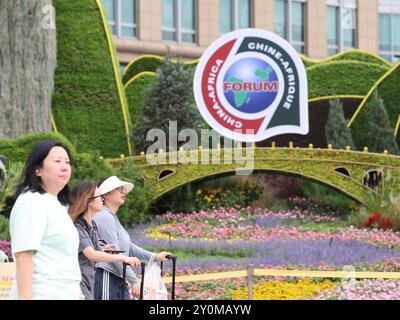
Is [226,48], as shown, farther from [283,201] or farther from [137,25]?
[137,25]

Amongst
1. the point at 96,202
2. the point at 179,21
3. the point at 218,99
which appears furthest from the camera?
the point at 179,21

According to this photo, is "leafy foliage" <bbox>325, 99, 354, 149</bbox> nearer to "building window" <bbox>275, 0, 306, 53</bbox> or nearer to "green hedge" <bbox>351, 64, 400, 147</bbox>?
"green hedge" <bbox>351, 64, 400, 147</bbox>

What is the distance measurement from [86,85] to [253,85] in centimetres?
396

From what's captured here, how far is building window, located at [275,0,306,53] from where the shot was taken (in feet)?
118

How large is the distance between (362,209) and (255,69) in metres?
4.50

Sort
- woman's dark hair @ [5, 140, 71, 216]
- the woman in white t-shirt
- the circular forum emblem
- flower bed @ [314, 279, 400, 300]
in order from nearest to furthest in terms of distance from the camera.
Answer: the woman in white t-shirt → woman's dark hair @ [5, 140, 71, 216] → flower bed @ [314, 279, 400, 300] → the circular forum emblem

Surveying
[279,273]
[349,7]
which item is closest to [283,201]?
[279,273]

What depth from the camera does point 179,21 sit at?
33594 mm

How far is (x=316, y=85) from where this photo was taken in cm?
2570

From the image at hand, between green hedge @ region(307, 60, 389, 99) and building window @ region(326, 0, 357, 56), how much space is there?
10714 millimetres

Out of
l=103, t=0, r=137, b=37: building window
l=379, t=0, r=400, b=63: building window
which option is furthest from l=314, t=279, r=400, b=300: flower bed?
l=379, t=0, r=400, b=63: building window

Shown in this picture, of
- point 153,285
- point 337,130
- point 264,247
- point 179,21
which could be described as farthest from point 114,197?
point 179,21

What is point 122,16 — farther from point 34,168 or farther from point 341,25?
A: point 34,168

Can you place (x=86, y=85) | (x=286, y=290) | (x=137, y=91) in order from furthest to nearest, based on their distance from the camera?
(x=137, y=91) → (x=86, y=85) → (x=286, y=290)
